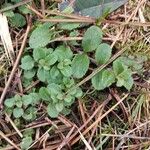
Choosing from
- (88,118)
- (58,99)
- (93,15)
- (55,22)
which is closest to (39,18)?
(55,22)

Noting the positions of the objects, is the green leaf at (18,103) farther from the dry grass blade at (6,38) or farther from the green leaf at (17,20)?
the green leaf at (17,20)

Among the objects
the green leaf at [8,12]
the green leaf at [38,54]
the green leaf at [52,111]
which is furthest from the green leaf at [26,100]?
the green leaf at [8,12]

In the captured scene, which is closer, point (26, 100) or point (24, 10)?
point (26, 100)

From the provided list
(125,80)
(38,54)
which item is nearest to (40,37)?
(38,54)

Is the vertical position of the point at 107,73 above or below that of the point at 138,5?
below

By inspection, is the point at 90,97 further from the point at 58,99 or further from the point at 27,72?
the point at 27,72

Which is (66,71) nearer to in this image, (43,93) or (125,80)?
(43,93)
